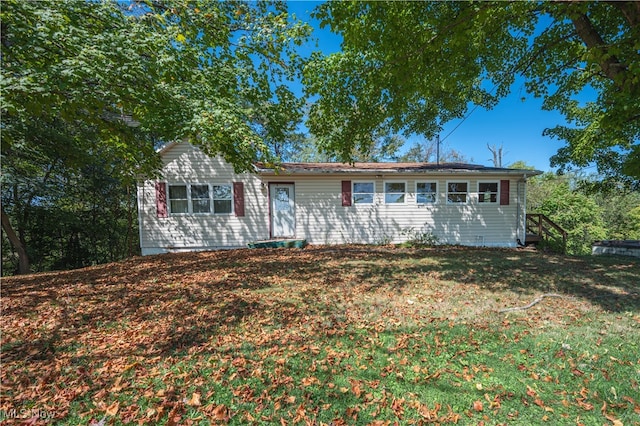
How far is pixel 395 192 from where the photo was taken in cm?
1078

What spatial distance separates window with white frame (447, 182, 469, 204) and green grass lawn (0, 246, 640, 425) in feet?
18.9

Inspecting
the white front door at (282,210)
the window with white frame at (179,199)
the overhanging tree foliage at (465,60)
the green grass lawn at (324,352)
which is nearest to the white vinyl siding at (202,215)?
the window with white frame at (179,199)

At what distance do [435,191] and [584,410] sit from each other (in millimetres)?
9321

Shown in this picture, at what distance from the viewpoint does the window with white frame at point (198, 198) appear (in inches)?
413

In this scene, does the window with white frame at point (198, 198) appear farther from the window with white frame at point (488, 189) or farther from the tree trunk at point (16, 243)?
the window with white frame at point (488, 189)

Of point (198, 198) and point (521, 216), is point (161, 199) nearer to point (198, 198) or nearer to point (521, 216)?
point (198, 198)

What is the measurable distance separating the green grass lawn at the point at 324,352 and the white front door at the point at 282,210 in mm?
5648

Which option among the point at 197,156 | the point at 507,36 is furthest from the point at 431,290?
the point at 197,156

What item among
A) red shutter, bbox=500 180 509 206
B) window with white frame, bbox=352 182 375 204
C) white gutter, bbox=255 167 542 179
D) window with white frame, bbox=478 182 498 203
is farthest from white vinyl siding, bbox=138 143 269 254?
red shutter, bbox=500 180 509 206

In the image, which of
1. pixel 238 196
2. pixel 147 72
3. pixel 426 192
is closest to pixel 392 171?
pixel 426 192

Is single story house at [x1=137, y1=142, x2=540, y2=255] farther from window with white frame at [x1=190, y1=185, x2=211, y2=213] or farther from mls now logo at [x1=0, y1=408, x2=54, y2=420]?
mls now logo at [x1=0, y1=408, x2=54, y2=420]

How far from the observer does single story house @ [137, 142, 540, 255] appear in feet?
34.2

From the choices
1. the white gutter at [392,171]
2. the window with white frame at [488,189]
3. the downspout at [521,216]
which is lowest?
the downspout at [521,216]

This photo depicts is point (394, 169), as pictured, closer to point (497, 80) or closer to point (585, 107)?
point (497, 80)
